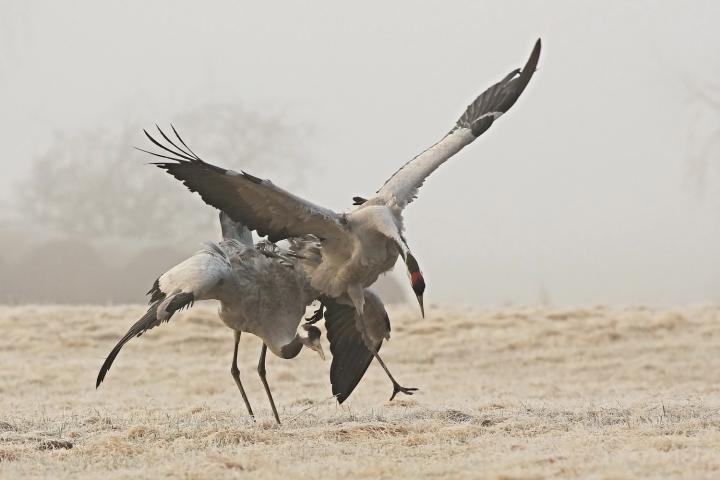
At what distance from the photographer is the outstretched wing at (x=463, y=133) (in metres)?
7.42

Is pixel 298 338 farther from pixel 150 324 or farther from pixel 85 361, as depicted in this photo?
pixel 85 361

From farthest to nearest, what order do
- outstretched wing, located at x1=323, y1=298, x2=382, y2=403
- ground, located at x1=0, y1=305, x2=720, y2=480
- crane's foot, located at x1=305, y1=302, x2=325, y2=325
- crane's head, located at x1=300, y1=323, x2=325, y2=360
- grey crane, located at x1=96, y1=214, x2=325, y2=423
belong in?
outstretched wing, located at x1=323, y1=298, x2=382, y2=403 → crane's foot, located at x1=305, y1=302, x2=325, y2=325 → crane's head, located at x1=300, y1=323, x2=325, y2=360 → grey crane, located at x1=96, y1=214, x2=325, y2=423 → ground, located at x1=0, y1=305, x2=720, y2=480

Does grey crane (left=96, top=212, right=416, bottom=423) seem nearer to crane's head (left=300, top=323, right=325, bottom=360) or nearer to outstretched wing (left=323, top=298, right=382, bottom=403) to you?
crane's head (left=300, top=323, right=325, bottom=360)

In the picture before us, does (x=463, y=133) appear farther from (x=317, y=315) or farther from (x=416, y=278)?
(x=416, y=278)

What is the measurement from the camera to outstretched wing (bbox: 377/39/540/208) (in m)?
7.42

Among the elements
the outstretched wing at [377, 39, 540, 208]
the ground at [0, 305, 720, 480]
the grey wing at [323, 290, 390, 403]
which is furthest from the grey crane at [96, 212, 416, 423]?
the outstretched wing at [377, 39, 540, 208]

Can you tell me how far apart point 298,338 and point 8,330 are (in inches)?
381

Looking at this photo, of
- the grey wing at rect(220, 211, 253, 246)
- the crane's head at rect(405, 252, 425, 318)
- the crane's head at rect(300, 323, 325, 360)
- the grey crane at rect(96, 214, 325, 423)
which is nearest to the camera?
the crane's head at rect(405, 252, 425, 318)

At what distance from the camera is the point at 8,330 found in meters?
15.5

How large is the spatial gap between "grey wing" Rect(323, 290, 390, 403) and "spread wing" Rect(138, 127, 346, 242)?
3.42 ft

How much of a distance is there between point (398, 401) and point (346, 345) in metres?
0.90

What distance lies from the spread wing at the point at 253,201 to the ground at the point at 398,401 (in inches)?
51.0

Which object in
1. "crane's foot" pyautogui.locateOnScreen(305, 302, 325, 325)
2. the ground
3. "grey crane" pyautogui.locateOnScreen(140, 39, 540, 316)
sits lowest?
the ground

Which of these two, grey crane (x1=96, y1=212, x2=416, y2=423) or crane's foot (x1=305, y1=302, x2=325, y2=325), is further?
crane's foot (x1=305, y1=302, x2=325, y2=325)
